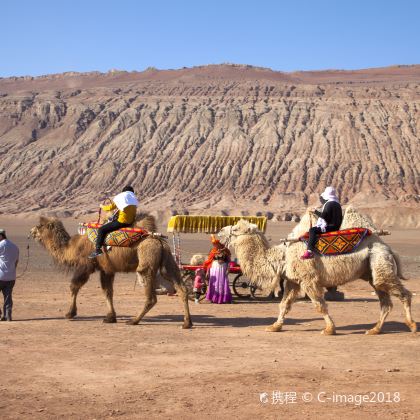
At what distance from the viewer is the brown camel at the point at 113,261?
12.2m

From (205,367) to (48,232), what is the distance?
18.7 ft

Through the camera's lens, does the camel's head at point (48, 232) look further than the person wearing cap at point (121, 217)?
Yes

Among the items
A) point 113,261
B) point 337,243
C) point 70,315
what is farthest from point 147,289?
point 337,243

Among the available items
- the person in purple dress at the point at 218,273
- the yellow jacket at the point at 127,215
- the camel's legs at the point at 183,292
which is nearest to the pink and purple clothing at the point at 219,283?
the person in purple dress at the point at 218,273

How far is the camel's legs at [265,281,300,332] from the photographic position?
1152 centimetres

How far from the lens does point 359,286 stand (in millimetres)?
20953

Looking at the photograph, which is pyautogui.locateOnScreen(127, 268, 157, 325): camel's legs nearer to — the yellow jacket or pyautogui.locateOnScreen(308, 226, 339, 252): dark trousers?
the yellow jacket

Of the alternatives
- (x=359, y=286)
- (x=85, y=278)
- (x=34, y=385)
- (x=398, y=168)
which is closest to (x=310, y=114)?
(x=398, y=168)

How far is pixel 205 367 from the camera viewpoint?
341 inches

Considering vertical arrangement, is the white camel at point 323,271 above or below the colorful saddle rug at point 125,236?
below

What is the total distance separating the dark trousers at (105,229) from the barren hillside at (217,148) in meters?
52.1

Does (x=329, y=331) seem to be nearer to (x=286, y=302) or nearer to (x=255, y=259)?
(x=286, y=302)

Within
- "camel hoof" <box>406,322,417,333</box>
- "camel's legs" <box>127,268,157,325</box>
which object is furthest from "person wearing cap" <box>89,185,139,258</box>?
"camel hoof" <box>406,322,417,333</box>

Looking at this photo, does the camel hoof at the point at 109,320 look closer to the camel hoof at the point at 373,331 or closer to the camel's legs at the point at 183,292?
the camel's legs at the point at 183,292
